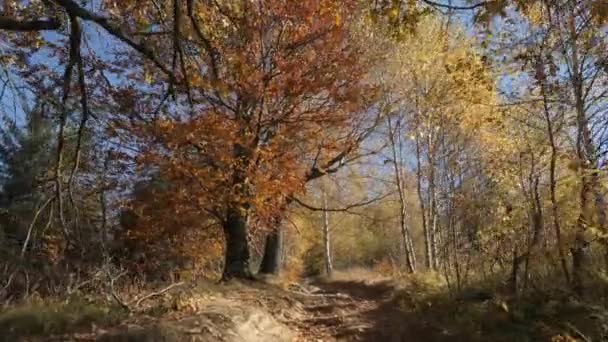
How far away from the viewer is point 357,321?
10172 millimetres

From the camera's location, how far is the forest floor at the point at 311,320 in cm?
665

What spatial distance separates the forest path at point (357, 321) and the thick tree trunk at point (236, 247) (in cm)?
191

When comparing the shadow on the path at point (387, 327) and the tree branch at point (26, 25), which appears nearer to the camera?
the tree branch at point (26, 25)

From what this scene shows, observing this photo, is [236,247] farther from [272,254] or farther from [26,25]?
[26,25]

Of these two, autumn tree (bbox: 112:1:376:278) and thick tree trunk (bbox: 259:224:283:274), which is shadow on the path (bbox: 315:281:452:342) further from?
thick tree trunk (bbox: 259:224:283:274)

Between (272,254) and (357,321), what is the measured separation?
6.99m

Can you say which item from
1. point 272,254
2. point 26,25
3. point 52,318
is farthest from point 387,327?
point 272,254

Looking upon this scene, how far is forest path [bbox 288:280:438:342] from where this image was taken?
29.0 ft

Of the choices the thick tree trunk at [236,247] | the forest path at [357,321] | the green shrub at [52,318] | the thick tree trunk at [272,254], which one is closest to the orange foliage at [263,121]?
the thick tree trunk at [236,247]

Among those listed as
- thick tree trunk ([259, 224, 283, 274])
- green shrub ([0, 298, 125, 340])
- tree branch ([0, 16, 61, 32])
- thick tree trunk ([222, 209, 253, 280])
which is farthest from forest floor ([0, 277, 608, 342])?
thick tree trunk ([259, 224, 283, 274])

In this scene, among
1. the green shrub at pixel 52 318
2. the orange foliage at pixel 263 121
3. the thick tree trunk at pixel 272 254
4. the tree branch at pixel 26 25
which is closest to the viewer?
the tree branch at pixel 26 25

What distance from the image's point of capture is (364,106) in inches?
604

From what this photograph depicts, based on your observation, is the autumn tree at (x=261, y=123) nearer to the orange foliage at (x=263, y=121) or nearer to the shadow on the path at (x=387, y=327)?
the orange foliage at (x=263, y=121)

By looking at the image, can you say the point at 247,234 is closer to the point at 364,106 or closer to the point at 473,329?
Result: the point at 364,106
